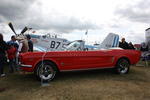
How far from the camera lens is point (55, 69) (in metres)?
6.24

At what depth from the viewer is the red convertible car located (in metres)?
6.00

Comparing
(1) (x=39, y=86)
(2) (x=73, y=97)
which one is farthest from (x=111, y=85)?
(1) (x=39, y=86)

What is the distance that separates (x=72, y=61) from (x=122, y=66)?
2.50 metres

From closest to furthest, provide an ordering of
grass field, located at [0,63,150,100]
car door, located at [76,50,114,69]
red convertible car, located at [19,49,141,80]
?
1. grass field, located at [0,63,150,100]
2. red convertible car, located at [19,49,141,80]
3. car door, located at [76,50,114,69]

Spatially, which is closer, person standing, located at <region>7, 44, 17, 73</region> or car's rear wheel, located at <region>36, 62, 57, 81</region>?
car's rear wheel, located at <region>36, 62, 57, 81</region>

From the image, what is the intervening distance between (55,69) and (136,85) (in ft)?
9.87

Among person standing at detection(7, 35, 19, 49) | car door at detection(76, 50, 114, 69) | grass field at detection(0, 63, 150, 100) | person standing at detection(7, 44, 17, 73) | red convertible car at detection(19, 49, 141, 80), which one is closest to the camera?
grass field at detection(0, 63, 150, 100)

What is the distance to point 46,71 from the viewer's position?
6.12 metres

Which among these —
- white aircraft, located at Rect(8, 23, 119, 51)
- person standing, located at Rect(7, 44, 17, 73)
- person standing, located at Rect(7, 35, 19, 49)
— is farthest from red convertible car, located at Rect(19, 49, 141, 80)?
white aircraft, located at Rect(8, 23, 119, 51)

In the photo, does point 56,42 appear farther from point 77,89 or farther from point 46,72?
point 77,89

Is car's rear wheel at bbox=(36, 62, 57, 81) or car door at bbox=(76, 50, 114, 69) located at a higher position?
car door at bbox=(76, 50, 114, 69)

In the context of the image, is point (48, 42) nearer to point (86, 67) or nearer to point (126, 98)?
point (86, 67)

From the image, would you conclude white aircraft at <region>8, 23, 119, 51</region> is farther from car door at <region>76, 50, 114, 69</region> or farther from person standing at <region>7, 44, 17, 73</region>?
car door at <region>76, 50, 114, 69</region>

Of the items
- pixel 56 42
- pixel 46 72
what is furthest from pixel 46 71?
pixel 56 42
